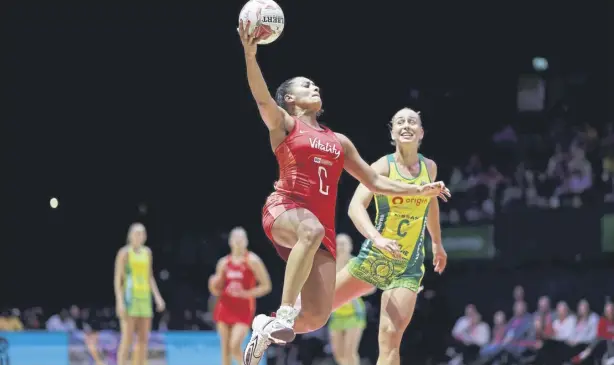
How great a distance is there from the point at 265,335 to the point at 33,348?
778 cm

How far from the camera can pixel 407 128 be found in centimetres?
691

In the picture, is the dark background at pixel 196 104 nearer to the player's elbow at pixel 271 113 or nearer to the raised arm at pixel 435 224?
the raised arm at pixel 435 224

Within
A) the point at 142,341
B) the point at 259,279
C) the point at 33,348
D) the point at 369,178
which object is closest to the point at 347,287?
the point at 369,178

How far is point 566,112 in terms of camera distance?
1708 centimetres

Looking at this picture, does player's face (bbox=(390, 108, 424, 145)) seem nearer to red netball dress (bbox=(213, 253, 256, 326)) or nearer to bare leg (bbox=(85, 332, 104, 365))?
red netball dress (bbox=(213, 253, 256, 326))

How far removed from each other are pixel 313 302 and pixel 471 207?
1050 centimetres

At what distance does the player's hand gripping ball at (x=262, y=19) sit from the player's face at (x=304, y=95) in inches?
20.4

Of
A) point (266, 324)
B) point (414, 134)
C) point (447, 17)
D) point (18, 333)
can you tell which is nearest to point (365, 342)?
point (18, 333)

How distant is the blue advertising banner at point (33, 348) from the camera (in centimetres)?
1218

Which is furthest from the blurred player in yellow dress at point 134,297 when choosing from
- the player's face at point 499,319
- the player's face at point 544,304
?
the player's face at point 544,304

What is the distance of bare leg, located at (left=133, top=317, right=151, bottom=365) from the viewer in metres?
11.7

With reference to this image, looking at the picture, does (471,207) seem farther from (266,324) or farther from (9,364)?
(266,324)

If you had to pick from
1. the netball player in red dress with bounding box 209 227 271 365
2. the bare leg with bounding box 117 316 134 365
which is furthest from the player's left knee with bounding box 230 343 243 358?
the bare leg with bounding box 117 316 134 365

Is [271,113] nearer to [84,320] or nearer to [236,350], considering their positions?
[236,350]
